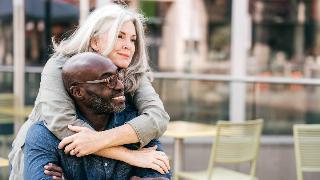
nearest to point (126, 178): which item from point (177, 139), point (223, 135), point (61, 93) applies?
point (61, 93)

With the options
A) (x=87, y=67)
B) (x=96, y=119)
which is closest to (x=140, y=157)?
(x=96, y=119)

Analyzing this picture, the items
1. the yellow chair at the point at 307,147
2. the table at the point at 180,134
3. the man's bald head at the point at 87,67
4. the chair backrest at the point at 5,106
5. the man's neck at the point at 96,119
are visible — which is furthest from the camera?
the chair backrest at the point at 5,106

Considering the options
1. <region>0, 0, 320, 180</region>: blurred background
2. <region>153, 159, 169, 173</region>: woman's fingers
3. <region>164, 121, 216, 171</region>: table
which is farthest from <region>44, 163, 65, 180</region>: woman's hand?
<region>0, 0, 320, 180</region>: blurred background

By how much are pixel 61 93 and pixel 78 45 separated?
126 mm

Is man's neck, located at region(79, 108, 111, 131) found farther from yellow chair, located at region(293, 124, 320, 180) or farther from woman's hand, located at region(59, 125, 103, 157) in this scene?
yellow chair, located at region(293, 124, 320, 180)

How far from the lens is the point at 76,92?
137cm

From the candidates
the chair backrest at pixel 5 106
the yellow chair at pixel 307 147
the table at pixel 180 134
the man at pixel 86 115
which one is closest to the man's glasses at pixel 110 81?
the man at pixel 86 115

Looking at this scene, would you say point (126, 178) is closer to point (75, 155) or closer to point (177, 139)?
point (75, 155)

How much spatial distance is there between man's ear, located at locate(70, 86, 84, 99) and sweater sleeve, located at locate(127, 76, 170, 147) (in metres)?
0.16

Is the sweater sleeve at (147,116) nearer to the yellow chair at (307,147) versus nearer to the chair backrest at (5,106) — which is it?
the yellow chair at (307,147)

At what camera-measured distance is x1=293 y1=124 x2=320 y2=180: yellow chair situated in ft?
14.8

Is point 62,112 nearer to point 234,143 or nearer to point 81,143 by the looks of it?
point 81,143

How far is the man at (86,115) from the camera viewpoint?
133 centimetres

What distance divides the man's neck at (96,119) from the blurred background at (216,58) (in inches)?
199
